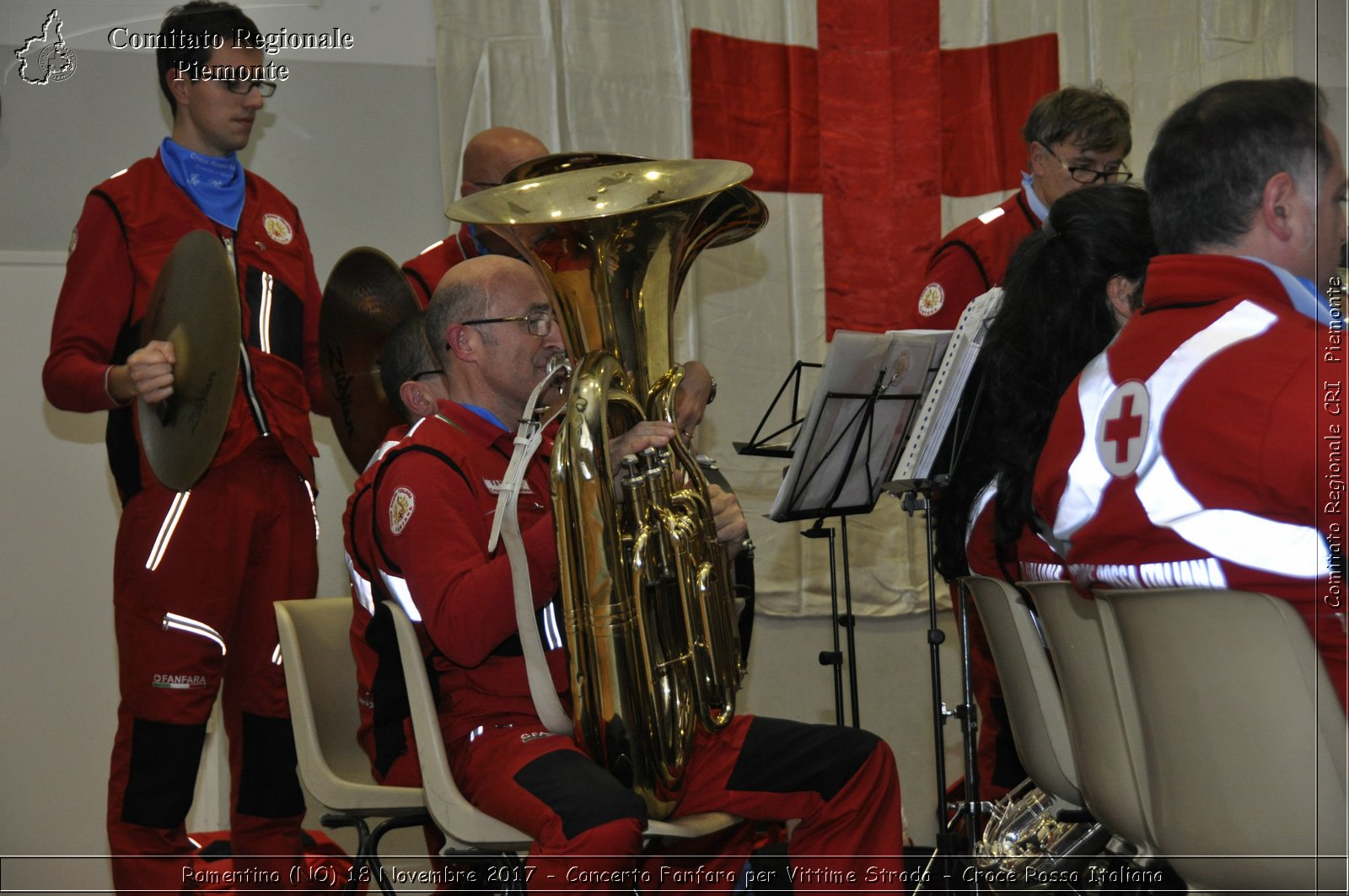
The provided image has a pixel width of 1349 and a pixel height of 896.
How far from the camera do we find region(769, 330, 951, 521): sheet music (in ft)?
9.57

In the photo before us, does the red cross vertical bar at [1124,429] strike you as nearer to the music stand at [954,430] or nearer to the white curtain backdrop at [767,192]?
the music stand at [954,430]

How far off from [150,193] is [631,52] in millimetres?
1903

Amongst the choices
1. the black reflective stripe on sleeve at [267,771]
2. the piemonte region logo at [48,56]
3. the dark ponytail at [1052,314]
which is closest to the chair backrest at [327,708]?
the black reflective stripe on sleeve at [267,771]

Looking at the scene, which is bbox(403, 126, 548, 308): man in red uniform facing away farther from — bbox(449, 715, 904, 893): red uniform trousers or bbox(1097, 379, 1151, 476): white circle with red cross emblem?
bbox(1097, 379, 1151, 476): white circle with red cross emblem

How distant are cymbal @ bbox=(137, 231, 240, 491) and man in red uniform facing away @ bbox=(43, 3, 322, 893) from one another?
6 cm

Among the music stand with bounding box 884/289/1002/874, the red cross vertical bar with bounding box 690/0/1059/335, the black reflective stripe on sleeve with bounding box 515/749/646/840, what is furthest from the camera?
the red cross vertical bar with bounding box 690/0/1059/335

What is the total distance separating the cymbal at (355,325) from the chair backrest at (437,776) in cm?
117

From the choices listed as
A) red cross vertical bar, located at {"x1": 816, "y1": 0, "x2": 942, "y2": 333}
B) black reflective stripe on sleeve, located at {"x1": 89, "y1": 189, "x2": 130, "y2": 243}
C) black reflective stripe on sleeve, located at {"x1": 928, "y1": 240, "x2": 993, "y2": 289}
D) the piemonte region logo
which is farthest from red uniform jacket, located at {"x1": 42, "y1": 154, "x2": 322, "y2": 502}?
red cross vertical bar, located at {"x1": 816, "y1": 0, "x2": 942, "y2": 333}

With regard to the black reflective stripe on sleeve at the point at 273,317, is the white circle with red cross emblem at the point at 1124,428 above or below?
below

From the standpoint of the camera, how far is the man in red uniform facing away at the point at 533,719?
216cm

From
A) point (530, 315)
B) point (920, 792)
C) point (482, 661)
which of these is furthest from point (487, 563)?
point (920, 792)

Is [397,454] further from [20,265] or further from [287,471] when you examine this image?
[20,265]

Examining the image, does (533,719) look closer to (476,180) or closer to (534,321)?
(534,321)

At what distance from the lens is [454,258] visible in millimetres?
3729
